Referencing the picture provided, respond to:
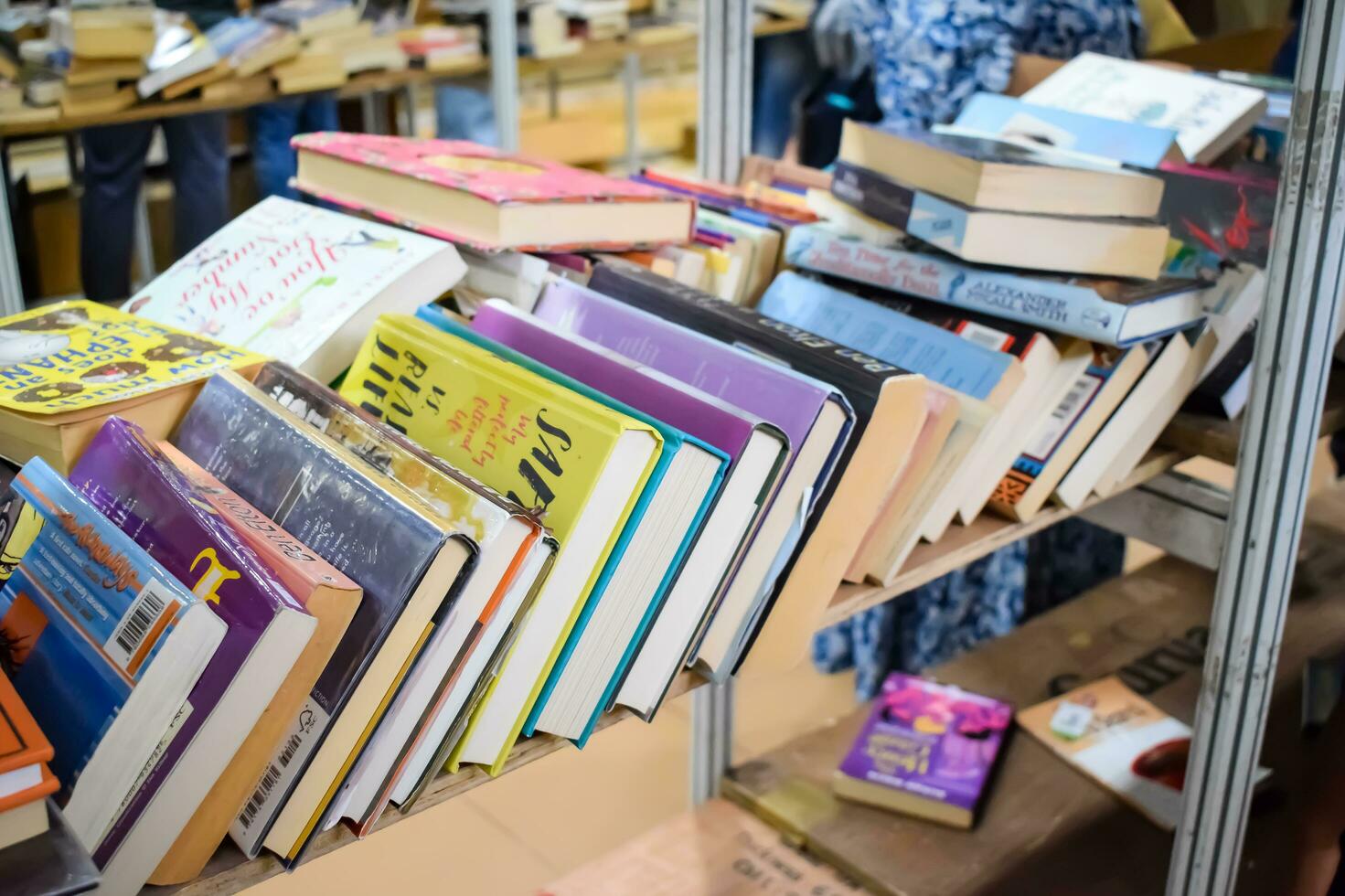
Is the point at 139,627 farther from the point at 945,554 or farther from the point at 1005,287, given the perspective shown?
the point at 1005,287

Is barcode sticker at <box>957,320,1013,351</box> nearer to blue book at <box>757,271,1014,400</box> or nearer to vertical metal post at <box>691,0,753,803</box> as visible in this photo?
blue book at <box>757,271,1014,400</box>

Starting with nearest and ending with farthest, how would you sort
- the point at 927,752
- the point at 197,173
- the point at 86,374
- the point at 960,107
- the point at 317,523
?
the point at 317,523, the point at 86,374, the point at 927,752, the point at 960,107, the point at 197,173

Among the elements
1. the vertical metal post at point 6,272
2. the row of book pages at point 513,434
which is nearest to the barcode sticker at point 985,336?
the row of book pages at point 513,434

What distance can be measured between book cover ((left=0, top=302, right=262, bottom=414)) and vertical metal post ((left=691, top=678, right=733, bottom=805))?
888 millimetres

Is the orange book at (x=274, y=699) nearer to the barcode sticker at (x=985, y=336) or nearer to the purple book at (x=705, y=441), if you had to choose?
the purple book at (x=705, y=441)

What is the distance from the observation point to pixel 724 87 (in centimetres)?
126

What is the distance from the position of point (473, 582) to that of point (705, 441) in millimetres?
176

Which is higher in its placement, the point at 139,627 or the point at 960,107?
the point at 960,107

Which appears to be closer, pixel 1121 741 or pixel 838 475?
pixel 838 475

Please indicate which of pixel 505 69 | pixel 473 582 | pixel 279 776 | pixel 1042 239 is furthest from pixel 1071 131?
pixel 505 69

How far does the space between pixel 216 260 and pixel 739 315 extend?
1.45 feet

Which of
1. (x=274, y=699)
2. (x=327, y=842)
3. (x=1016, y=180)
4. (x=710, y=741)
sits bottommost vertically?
(x=710, y=741)

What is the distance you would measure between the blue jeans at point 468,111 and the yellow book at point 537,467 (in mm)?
2478

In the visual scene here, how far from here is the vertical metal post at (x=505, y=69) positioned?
2467mm
